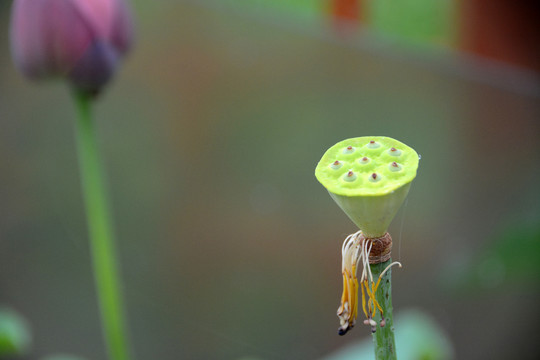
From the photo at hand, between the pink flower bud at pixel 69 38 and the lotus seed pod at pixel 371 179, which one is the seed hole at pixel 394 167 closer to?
the lotus seed pod at pixel 371 179

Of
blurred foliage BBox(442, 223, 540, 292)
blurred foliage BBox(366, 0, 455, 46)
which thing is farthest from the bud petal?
blurred foliage BBox(442, 223, 540, 292)

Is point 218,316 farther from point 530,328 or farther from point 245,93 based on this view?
point 530,328

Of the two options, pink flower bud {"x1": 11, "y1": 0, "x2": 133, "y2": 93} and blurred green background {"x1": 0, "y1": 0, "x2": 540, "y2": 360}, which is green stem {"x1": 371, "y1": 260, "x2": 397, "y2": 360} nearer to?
pink flower bud {"x1": 11, "y1": 0, "x2": 133, "y2": 93}

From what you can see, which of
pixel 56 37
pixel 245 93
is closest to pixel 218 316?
pixel 245 93

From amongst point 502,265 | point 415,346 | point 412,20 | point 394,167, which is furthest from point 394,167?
point 502,265

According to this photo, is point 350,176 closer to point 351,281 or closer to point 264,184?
point 351,281

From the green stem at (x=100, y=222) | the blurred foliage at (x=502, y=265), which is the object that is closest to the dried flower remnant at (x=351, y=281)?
the green stem at (x=100, y=222)
